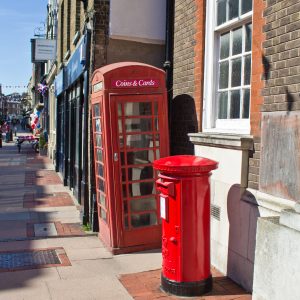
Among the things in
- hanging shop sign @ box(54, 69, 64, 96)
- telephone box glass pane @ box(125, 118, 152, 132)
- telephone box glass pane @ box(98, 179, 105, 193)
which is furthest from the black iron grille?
hanging shop sign @ box(54, 69, 64, 96)

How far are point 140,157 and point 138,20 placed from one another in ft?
8.63

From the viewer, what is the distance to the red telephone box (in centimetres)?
643

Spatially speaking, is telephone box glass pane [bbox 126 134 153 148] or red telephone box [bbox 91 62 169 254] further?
telephone box glass pane [bbox 126 134 153 148]

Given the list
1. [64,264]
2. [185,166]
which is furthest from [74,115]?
[185,166]

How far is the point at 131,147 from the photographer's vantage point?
657 cm

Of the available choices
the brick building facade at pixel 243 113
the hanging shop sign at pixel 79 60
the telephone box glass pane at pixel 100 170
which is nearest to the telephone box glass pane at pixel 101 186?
the telephone box glass pane at pixel 100 170

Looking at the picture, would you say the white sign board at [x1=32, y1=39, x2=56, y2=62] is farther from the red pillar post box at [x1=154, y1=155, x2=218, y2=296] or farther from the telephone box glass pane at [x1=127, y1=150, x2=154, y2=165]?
the red pillar post box at [x1=154, y1=155, x2=218, y2=296]

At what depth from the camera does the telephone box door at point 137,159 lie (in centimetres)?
647

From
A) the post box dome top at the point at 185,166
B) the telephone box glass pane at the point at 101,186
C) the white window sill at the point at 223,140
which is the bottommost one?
the telephone box glass pane at the point at 101,186

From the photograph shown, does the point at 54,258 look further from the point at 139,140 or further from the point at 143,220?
the point at 139,140

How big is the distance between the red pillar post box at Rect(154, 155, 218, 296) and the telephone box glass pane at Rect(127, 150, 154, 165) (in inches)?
62.4

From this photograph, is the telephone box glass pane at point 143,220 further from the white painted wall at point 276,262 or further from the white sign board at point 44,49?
the white sign board at point 44,49

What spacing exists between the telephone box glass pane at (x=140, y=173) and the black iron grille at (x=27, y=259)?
5.00 feet

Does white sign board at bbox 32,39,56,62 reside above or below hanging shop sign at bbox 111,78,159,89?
above
